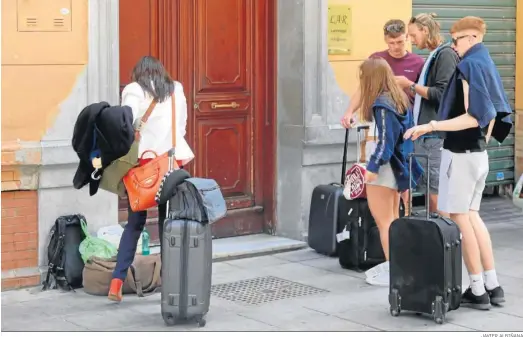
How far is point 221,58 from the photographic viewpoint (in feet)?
31.1

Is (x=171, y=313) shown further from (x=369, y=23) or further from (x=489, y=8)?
(x=489, y=8)

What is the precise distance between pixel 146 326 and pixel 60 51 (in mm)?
2275

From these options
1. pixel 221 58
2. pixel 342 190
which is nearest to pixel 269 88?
pixel 221 58

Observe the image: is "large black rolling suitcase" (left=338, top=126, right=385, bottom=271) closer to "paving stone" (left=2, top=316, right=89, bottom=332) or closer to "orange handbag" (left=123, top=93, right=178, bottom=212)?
"orange handbag" (left=123, top=93, right=178, bottom=212)

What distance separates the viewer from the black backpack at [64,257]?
7.89m

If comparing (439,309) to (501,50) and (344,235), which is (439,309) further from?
(501,50)

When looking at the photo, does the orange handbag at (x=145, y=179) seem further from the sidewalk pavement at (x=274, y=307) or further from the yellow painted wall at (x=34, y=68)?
the yellow painted wall at (x=34, y=68)

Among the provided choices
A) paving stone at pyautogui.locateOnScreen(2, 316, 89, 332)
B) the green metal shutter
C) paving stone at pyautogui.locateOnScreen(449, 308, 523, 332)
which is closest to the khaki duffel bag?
paving stone at pyautogui.locateOnScreen(2, 316, 89, 332)

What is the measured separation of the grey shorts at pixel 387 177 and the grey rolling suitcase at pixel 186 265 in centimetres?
157

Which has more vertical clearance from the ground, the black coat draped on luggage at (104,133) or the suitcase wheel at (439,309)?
the black coat draped on luggage at (104,133)

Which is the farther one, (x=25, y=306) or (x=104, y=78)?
(x=104, y=78)

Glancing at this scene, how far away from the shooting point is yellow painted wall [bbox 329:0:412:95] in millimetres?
9734

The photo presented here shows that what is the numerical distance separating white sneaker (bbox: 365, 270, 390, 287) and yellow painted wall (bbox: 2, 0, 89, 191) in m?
2.69

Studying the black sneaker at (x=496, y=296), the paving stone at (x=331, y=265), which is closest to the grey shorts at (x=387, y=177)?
the paving stone at (x=331, y=265)
